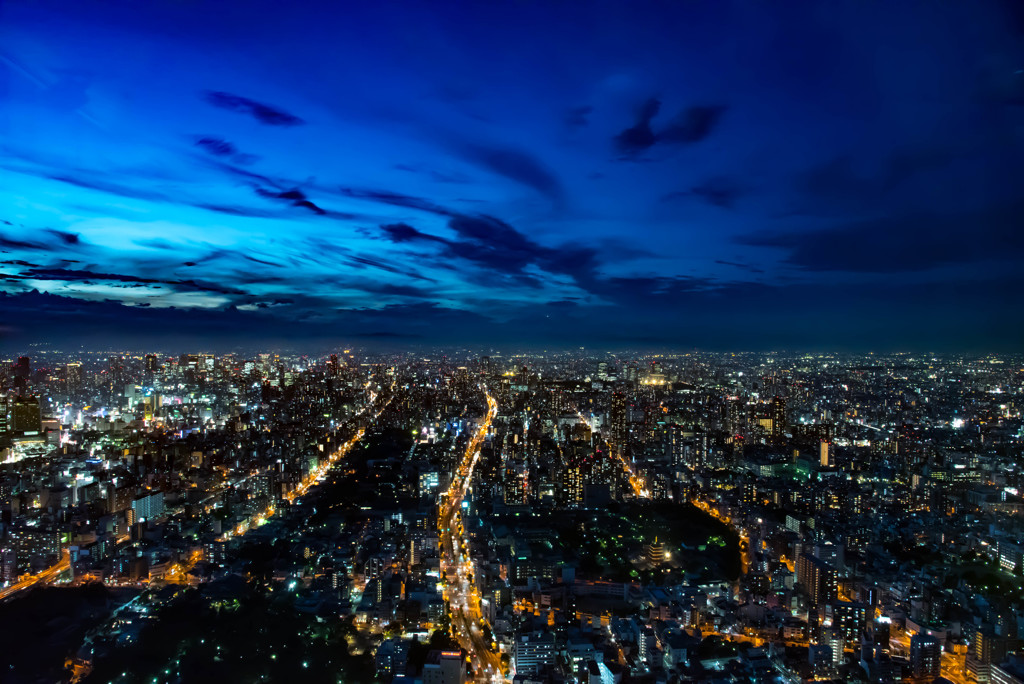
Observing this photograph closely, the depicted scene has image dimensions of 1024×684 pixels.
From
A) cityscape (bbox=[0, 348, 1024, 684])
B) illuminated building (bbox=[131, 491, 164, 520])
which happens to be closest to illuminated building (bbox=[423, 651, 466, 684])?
cityscape (bbox=[0, 348, 1024, 684])

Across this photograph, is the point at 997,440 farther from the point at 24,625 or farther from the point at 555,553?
the point at 24,625

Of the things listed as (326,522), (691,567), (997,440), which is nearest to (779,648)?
(691,567)

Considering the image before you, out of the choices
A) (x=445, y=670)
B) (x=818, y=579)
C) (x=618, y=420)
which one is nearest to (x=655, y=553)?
(x=818, y=579)

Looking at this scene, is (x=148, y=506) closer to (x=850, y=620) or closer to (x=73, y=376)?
(x=73, y=376)

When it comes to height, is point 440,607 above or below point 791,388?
below

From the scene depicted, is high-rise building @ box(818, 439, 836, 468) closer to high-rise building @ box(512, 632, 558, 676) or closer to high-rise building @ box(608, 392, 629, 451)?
high-rise building @ box(608, 392, 629, 451)

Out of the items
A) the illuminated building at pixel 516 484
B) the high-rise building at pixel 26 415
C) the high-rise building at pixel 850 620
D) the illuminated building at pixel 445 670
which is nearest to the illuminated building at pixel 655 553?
the high-rise building at pixel 850 620
